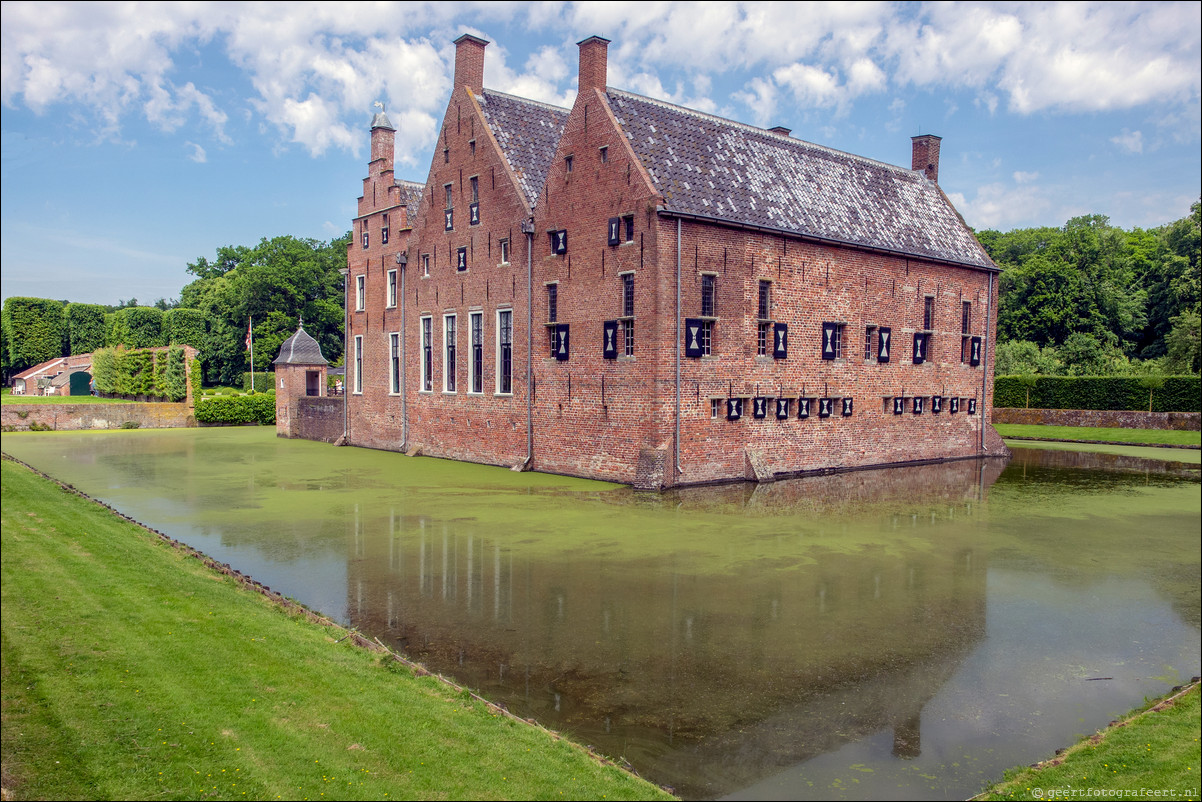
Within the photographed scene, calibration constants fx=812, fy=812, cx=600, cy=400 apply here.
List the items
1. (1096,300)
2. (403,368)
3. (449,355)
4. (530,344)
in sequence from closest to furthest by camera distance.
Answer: (530,344)
(449,355)
(403,368)
(1096,300)

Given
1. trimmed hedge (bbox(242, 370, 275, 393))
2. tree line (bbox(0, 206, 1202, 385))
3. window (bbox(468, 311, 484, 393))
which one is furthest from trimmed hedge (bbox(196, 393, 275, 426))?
window (bbox(468, 311, 484, 393))

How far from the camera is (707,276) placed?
833 inches

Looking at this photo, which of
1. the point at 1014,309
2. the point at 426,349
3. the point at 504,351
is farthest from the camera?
the point at 1014,309

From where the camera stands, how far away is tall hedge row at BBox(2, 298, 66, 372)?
233 ft

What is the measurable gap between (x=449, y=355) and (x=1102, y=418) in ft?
98.0

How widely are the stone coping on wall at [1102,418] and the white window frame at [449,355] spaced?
28.9m

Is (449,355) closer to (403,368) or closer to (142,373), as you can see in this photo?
(403,368)

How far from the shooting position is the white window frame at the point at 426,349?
2928cm

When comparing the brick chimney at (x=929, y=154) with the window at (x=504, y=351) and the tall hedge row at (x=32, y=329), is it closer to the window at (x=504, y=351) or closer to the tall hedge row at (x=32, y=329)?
the window at (x=504, y=351)

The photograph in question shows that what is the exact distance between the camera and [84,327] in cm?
7656

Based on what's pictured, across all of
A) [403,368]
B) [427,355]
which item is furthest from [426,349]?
[403,368]

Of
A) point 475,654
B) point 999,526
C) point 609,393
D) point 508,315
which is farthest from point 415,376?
point 475,654

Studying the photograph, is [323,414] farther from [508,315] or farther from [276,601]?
[276,601]

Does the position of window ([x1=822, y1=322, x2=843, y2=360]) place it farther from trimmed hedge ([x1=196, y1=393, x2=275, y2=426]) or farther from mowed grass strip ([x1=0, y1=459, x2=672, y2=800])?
trimmed hedge ([x1=196, y1=393, x2=275, y2=426])
